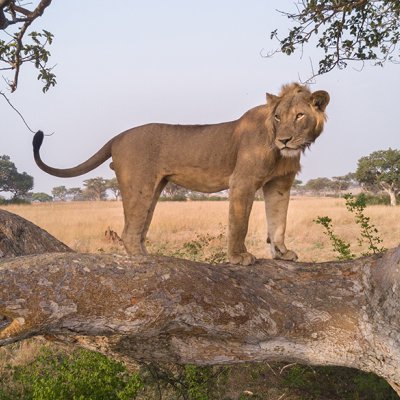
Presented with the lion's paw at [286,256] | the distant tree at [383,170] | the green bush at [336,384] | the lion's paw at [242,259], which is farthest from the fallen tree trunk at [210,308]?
the distant tree at [383,170]

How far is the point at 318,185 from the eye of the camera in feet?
228

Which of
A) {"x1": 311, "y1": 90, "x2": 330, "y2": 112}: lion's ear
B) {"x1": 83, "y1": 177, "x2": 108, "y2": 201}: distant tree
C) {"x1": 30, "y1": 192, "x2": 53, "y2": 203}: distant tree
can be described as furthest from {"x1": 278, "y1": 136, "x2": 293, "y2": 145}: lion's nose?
{"x1": 30, "y1": 192, "x2": 53, "y2": 203}: distant tree

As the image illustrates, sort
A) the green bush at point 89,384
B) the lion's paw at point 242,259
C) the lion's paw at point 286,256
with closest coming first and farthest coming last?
1. the green bush at point 89,384
2. the lion's paw at point 242,259
3. the lion's paw at point 286,256

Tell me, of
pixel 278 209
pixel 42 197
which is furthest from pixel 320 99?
pixel 42 197

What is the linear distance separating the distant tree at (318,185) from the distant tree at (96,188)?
24087mm

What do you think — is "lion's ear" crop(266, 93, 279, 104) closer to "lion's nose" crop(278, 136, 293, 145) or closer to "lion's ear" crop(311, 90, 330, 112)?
"lion's ear" crop(311, 90, 330, 112)

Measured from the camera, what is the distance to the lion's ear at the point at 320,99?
178 inches

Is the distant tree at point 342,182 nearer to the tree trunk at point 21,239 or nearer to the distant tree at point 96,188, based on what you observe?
the distant tree at point 96,188

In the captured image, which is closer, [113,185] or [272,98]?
[272,98]

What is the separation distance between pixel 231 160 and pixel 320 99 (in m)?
0.95

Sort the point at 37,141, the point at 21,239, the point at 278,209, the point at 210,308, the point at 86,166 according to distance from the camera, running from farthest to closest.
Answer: the point at 86,166 < the point at 37,141 < the point at 278,209 < the point at 21,239 < the point at 210,308

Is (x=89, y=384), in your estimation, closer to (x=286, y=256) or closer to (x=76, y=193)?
(x=286, y=256)

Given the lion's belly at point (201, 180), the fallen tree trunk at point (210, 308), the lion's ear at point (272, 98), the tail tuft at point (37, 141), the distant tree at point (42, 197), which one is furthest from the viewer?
the distant tree at point (42, 197)

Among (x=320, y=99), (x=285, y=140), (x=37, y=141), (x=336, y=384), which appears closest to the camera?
(x=285, y=140)
